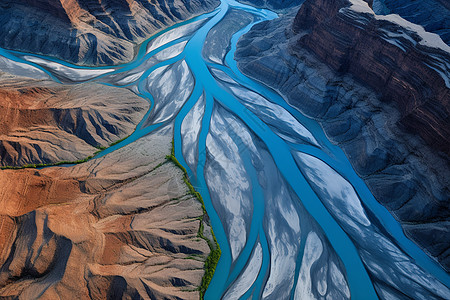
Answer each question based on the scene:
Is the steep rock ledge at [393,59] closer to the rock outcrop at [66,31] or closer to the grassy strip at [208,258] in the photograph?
the grassy strip at [208,258]

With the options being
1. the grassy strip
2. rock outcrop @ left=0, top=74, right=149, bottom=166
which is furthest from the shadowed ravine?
rock outcrop @ left=0, top=74, right=149, bottom=166

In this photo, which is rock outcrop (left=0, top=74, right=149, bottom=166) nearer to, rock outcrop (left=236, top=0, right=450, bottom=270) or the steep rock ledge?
rock outcrop (left=236, top=0, right=450, bottom=270)

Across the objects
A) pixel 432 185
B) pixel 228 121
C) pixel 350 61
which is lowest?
pixel 228 121

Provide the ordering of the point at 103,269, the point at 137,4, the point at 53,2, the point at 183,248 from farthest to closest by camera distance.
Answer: the point at 137,4 → the point at 53,2 → the point at 183,248 → the point at 103,269

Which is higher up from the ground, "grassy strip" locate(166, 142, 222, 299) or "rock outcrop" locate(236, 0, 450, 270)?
"rock outcrop" locate(236, 0, 450, 270)

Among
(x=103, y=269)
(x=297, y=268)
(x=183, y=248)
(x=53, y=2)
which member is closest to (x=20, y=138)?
(x=103, y=269)

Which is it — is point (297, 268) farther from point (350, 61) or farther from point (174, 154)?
point (350, 61)
